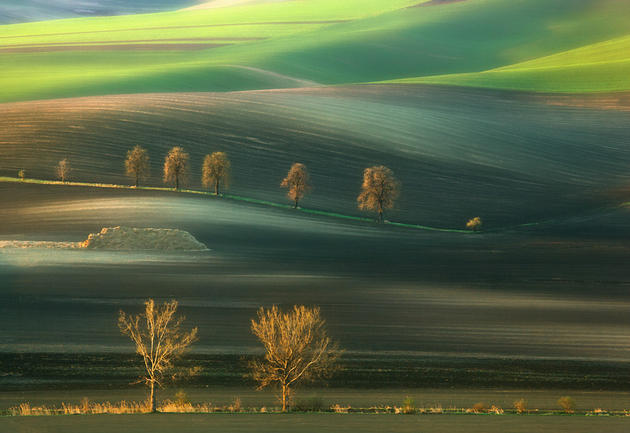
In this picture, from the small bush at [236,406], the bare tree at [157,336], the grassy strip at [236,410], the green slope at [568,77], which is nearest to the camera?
the grassy strip at [236,410]

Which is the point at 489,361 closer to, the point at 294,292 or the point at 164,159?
the point at 294,292

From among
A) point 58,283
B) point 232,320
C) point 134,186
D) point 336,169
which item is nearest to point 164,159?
point 134,186

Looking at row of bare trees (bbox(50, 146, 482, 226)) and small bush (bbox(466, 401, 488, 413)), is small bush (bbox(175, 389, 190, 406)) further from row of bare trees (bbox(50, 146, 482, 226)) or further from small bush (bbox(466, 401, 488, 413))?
row of bare trees (bbox(50, 146, 482, 226))

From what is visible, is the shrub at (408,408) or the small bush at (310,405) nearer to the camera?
the shrub at (408,408)

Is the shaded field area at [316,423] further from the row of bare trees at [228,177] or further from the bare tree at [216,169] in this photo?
the bare tree at [216,169]

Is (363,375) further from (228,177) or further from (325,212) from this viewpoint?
(228,177)

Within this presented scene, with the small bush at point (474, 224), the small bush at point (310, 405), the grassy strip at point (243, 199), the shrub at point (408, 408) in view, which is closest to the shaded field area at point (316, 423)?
the shrub at point (408, 408)

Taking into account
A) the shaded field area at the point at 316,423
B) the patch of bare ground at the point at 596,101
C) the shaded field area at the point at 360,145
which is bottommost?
the shaded field area at the point at 316,423
